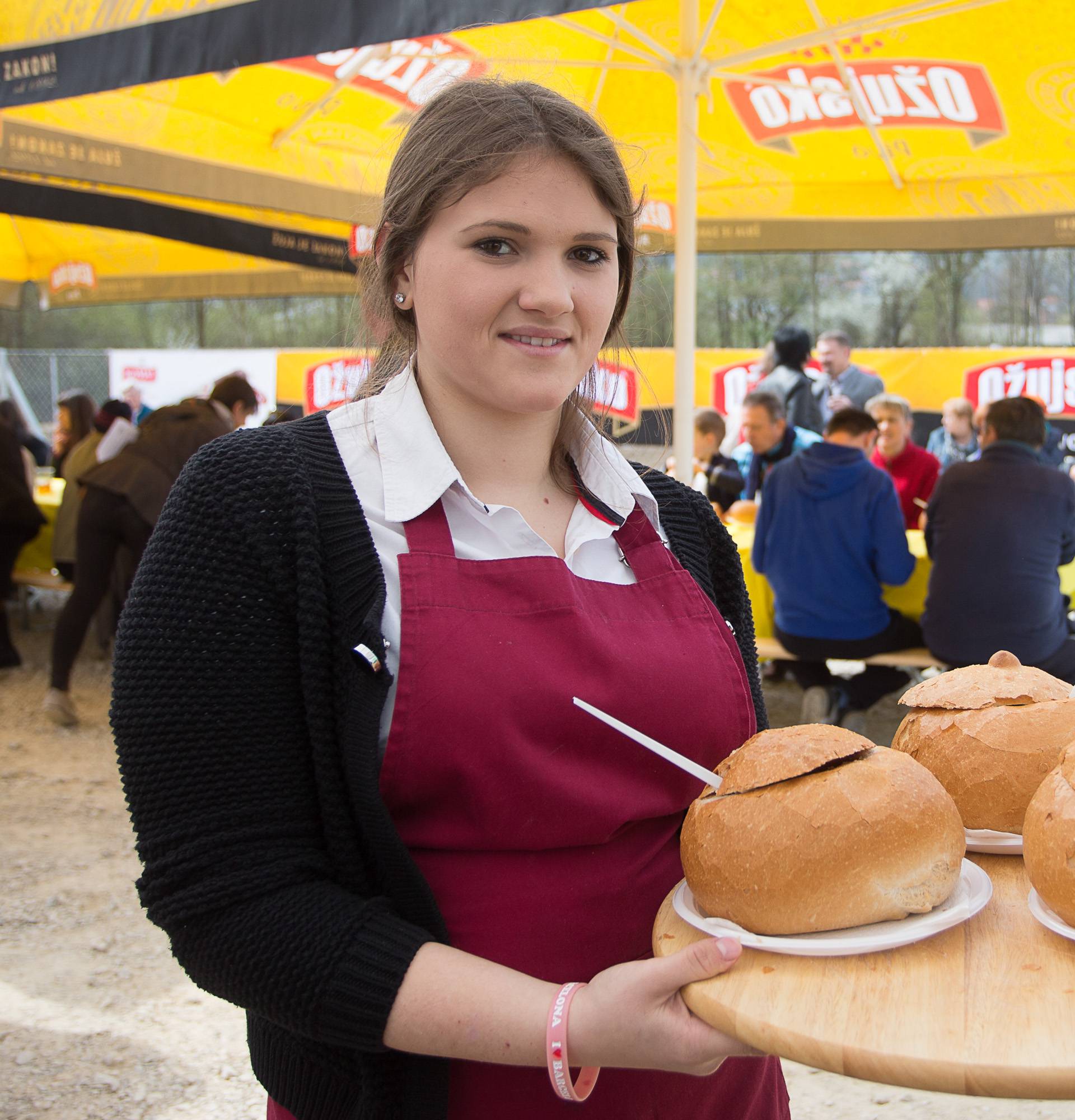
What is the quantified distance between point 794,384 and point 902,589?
2.30m

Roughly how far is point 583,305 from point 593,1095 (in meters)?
0.83

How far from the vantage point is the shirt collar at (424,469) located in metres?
1.14

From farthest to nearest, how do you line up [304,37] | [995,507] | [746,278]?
[746,278]
[995,507]
[304,37]

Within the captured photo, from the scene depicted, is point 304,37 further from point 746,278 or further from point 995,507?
point 746,278

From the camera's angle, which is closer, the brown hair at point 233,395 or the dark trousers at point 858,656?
the dark trousers at point 858,656

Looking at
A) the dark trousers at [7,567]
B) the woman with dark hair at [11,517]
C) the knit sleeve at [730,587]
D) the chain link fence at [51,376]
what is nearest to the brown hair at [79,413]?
the woman with dark hair at [11,517]

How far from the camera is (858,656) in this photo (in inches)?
184

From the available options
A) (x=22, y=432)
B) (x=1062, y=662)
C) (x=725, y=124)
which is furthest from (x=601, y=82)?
(x=22, y=432)

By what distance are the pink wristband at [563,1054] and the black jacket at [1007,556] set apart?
369 cm

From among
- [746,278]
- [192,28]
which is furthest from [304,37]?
[746,278]

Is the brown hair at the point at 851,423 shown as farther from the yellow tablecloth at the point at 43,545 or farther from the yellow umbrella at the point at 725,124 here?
the yellow tablecloth at the point at 43,545

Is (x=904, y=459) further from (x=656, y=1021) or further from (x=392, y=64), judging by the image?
(x=656, y=1021)

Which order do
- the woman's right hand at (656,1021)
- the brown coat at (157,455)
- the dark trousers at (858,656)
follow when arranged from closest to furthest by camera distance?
the woman's right hand at (656,1021), the dark trousers at (858,656), the brown coat at (157,455)

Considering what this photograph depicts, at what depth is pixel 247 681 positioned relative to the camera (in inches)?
39.0
